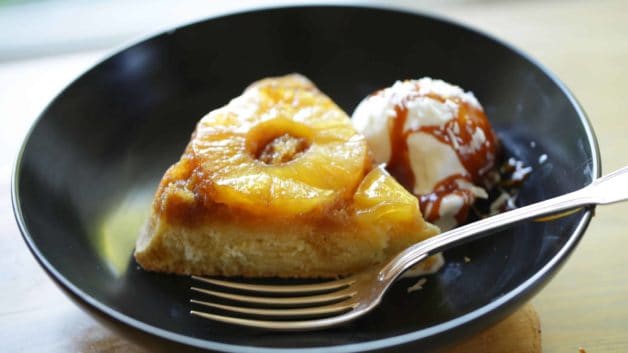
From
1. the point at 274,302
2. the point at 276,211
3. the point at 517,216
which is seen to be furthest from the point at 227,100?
the point at 517,216

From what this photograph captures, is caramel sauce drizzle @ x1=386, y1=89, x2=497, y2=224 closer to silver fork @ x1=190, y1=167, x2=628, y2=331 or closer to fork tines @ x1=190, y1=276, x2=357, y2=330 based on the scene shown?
silver fork @ x1=190, y1=167, x2=628, y2=331

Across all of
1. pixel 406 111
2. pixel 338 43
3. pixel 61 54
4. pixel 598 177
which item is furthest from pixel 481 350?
pixel 61 54

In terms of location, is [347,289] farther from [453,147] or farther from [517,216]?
[453,147]

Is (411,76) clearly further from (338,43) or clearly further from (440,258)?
(440,258)

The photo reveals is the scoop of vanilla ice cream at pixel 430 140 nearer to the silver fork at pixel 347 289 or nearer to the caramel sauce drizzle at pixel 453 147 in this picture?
the caramel sauce drizzle at pixel 453 147

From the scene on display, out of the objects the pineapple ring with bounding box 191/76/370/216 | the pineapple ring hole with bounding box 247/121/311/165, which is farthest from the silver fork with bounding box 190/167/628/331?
the pineapple ring hole with bounding box 247/121/311/165
